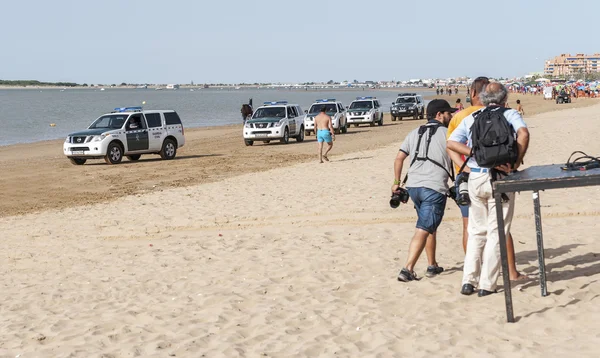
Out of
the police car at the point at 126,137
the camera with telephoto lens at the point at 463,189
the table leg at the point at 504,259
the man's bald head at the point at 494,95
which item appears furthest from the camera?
the police car at the point at 126,137

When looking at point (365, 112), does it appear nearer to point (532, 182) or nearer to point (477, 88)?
point (477, 88)

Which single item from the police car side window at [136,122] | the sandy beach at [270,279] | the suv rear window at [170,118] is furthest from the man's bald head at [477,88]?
the suv rear window at [170,118]

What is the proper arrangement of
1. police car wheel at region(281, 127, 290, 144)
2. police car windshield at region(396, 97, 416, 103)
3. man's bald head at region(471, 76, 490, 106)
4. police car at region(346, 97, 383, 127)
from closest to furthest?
man's bald head at region(471, 76, 490, 106) < police car wheel at region(281, 127, 290, 144) < police car at region(346, 97, 383, 127) < police car windshield at region(396, 97, 416, 103)

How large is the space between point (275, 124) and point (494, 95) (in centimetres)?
2504

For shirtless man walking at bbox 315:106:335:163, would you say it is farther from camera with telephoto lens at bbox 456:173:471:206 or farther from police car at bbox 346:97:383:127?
police car at bbox 346:97:383:127

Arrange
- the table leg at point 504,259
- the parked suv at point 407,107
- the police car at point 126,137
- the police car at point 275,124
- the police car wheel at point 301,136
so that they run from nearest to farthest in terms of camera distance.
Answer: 1. the table leg at point 504,259
2. the police car at point 126,137
3. the police car at point 275,124
4. the police car wheel at point 301,136
5. the parked suv at point 407,107

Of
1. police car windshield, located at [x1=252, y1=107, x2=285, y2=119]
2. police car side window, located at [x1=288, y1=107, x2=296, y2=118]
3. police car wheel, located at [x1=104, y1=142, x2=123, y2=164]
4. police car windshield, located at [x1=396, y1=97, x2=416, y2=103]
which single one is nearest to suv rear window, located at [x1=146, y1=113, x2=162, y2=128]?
police car wheel, located at [x1=104, y1=142, x2=123, y2=164]

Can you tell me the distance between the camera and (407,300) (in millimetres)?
7293

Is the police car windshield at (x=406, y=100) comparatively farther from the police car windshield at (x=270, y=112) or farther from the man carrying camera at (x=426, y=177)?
the man carrying camera at (x=426, y=177)

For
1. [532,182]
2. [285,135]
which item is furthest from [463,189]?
[285,135]

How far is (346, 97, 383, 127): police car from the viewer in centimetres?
4438

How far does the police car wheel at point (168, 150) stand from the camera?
86.7ft

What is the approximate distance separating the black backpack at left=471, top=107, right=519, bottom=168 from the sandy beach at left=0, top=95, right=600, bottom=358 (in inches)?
50.3

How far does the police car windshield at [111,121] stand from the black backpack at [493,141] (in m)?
20.0
